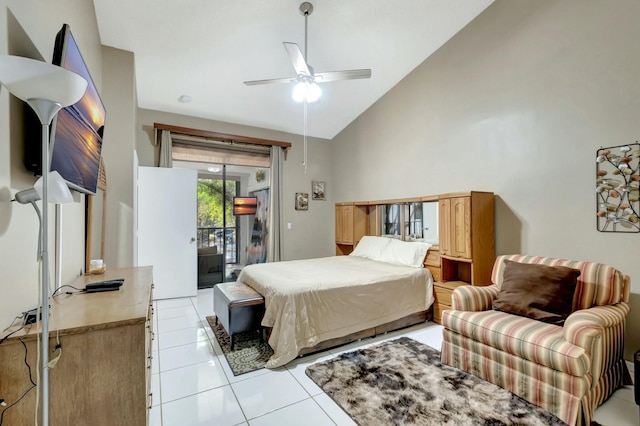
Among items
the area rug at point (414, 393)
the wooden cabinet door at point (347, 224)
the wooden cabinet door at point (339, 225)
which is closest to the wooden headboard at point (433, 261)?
the area rug at point (414, 393)

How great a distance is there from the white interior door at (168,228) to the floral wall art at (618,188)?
198 inches

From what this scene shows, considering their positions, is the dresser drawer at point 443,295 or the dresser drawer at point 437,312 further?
the dresser drawer at point 437,312

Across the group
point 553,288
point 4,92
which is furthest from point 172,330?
point 553,288

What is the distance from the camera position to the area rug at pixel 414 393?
72.8 inches

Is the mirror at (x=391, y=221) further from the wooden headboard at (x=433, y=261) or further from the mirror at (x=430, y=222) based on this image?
the wooden headboard at (x=433, y=261)

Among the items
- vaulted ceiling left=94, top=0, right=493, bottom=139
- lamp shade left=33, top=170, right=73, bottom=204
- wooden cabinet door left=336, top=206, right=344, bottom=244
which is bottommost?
wooden cabinet door left=336, top=206, right=344, bottom=244

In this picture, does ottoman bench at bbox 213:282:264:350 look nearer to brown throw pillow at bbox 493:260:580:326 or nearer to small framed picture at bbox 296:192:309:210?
brown throw pillow at bbox 493:260:580:326

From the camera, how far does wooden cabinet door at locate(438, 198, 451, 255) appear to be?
11.4ft

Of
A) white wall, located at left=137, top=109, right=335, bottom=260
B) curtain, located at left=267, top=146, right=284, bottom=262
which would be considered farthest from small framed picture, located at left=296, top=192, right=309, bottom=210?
curtain, located at left=267, top=146, right=284, bottom=262

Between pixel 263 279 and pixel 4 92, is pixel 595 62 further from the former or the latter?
pixel 4 92

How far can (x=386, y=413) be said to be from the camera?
6.26 ft

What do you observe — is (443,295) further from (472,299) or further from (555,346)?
(555,346)

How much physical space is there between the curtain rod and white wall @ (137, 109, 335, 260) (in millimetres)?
126

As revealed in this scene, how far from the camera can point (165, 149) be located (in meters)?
4.55
